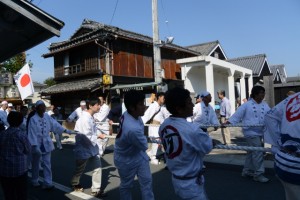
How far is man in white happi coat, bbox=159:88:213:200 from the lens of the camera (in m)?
2.91

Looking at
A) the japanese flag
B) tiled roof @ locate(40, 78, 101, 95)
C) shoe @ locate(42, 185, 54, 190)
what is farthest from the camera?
tiled roof @ locate(40, 78, 101, 95)

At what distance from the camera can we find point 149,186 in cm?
429

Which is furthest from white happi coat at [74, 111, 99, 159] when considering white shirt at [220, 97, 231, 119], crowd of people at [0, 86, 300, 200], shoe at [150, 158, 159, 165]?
white shirt at [220, 97, 231, 119]

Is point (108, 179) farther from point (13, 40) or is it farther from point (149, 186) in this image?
point (13, 40)

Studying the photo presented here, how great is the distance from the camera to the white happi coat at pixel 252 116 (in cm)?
605

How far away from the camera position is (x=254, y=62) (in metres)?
29.5

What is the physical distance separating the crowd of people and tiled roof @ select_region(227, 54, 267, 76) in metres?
22.2

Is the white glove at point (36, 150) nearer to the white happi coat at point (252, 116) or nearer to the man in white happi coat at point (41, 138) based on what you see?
the man in white happi coat at point (41, 138)

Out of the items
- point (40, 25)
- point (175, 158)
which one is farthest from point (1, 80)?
point (175, 158)

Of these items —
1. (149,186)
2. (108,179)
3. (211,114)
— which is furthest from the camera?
(211,114)

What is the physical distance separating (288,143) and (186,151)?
943 mm

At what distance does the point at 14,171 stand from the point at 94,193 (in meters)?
1.74

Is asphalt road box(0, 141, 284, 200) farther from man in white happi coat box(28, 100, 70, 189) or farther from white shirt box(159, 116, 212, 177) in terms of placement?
white shirt box(159, 116, 212, 177)

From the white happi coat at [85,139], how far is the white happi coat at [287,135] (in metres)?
3.62
